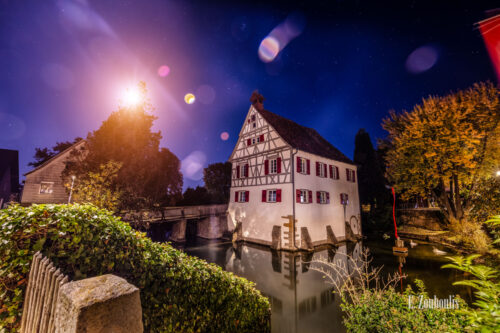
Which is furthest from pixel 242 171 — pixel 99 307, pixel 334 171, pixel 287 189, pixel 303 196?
pixel 99 307

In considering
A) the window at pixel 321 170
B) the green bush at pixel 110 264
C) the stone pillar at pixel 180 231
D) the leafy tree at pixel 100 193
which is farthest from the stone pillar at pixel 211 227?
the green bush at pixel 110 264

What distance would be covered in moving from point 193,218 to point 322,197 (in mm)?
13107

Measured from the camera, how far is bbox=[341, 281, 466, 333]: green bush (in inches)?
122

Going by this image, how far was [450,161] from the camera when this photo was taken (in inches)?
568

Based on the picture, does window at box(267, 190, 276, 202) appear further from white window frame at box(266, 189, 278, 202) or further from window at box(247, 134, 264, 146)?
window at box(247, 134, 264, 146)

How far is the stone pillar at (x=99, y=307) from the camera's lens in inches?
59.6

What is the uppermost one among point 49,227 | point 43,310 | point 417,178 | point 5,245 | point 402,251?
point 417,178

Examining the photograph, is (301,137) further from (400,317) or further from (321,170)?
(400,317)

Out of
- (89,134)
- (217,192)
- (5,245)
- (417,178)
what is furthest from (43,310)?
(217,192)

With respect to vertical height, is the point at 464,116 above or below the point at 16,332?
above

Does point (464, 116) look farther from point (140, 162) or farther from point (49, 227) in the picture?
point (140, 162)

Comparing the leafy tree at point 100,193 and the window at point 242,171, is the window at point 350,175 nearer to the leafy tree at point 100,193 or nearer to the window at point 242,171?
the window at point 242,171

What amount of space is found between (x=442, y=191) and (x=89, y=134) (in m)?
30.3

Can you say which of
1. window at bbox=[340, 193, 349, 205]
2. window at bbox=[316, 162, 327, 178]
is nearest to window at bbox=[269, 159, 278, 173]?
window at bbox=[316, 162, 327, 178]
